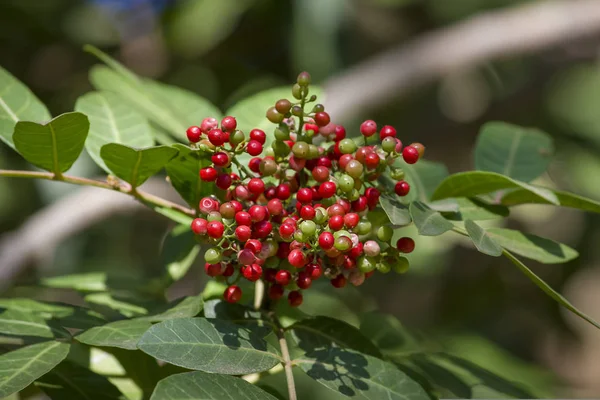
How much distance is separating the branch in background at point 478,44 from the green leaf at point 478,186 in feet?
5.10

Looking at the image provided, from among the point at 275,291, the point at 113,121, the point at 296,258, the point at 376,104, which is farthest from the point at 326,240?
the point at 376,104

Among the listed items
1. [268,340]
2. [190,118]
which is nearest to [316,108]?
[268,340]

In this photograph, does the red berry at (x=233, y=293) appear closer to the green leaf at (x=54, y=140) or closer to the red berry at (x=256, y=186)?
the red berry at (x=256, y=186)

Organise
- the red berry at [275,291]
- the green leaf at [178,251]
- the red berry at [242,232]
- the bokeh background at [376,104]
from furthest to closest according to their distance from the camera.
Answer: the bokeh background at [376,104] < the green leaf at [178,251] < the red berry at [275,291] < the red berry at [242,232]

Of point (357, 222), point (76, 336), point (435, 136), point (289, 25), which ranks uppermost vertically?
point (289, 25)

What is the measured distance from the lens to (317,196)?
76 centimetres

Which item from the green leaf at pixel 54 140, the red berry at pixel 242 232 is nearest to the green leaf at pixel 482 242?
the red berry at pixel 242 232

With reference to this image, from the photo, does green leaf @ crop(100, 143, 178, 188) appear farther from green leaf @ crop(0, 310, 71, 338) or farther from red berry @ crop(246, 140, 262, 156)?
green leaf @ crop(0, 310, 71, 338)

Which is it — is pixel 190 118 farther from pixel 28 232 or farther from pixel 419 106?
pixel 419 106

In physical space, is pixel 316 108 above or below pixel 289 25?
below

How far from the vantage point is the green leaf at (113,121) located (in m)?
0.91

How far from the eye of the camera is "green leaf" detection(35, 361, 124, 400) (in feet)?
2.61

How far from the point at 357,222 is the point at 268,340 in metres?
0.18

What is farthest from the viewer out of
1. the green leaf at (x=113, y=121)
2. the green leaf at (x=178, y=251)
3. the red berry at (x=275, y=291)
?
the green leaf at (x=178, y=251)
